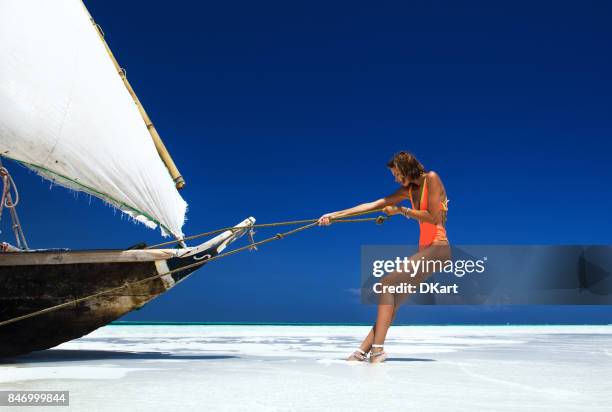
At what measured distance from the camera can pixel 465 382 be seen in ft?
15.9

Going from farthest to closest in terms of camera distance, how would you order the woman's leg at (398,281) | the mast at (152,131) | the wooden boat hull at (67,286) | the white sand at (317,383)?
1. the mast at (152,131)
2. the wooden boat hull at (67,286)
3. the woman's leg at (398,281)
4. the white sand at (317,383)

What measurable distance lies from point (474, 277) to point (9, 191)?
7.03 meters

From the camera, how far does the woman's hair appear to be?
6191 mm

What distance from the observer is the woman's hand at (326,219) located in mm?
6230

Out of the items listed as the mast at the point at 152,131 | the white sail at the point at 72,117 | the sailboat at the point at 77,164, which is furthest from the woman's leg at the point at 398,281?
the mast at the point at 152,131

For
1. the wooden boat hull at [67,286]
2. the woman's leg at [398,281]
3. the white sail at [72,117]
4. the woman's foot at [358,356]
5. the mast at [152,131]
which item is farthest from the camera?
the mast at [152,131]

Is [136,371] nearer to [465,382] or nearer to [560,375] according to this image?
[465,382]

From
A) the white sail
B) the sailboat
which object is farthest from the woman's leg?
the white sail

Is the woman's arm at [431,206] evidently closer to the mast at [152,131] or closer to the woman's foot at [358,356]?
the woman's foot at [358,356]

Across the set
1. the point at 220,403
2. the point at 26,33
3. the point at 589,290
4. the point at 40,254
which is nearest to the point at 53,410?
the point at 220,403

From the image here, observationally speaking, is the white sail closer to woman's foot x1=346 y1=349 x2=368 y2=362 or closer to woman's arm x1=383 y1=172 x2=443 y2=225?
woman's foot x1=346 y1=349 x2=368 y2=362

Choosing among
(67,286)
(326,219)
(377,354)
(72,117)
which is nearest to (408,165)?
(326,219)

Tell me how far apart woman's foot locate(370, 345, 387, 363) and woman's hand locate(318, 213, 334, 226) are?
1.28 m

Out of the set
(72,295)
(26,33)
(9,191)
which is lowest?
(72,295)
